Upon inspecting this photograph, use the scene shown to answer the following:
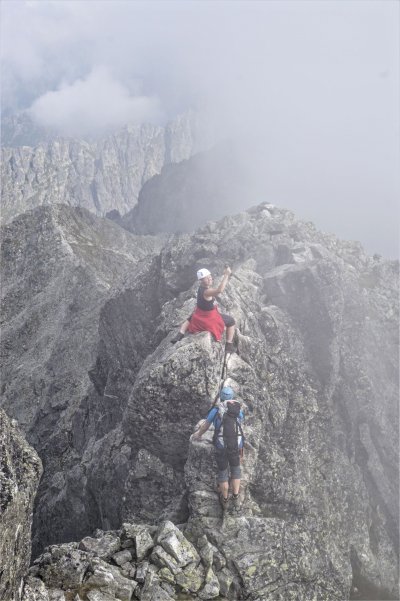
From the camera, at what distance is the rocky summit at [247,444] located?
68.4ft

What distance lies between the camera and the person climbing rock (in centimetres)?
2188

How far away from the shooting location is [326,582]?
24.7m

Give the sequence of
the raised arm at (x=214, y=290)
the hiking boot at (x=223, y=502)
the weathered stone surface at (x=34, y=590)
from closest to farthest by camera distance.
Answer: the weathered stone surface at (x=34, y=590) → the hiking boot at (x=223, y=502) → the raised arm at (x=214, y=290)

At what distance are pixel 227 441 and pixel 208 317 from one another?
7592mm

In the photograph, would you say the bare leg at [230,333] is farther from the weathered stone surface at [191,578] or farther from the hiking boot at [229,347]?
the weathered stone surface at [191,578]

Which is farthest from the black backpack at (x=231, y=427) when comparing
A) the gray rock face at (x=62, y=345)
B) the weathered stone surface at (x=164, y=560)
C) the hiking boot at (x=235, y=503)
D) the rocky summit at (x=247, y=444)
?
the gray rock face at (x=62, y=345)

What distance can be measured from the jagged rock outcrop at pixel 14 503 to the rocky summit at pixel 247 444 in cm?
140

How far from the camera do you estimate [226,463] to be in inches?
874

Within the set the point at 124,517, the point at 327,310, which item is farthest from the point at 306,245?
the point at 124,517

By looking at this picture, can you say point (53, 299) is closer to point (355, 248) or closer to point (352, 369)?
point (355, 248)

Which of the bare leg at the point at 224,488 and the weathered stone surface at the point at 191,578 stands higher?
the bare leg at the point at 224,488

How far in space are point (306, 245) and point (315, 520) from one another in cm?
3158

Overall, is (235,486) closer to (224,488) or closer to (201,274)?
(224,488)

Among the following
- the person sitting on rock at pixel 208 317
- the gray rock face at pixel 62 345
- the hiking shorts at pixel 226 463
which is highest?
the person sitting on rock at pixel 208 317
